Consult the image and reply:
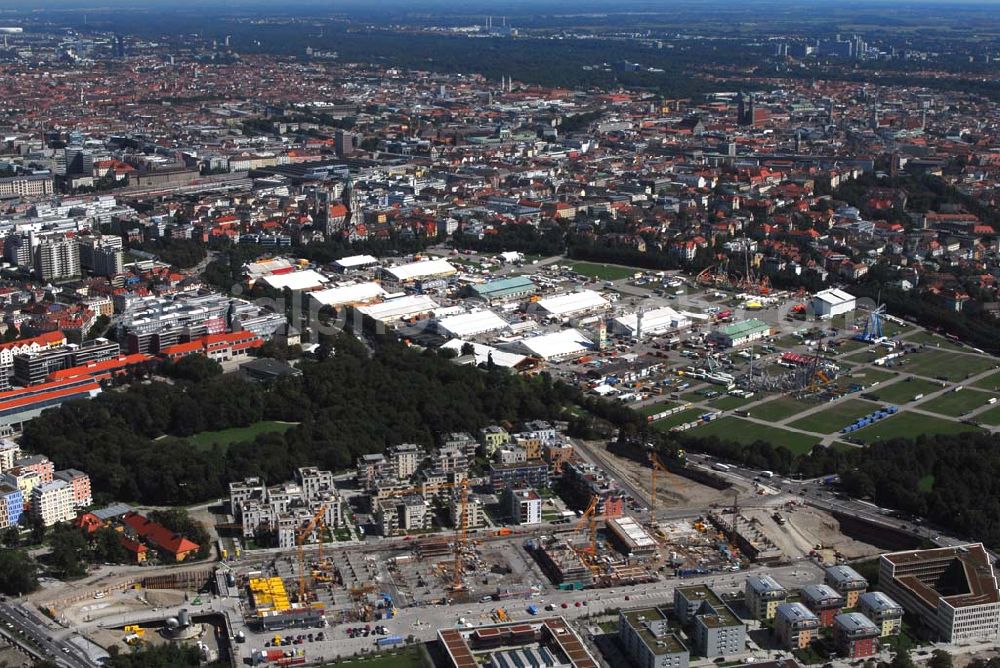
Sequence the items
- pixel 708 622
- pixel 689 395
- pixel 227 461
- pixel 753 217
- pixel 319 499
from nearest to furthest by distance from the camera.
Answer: pixel 708 622 < pixel 319 499 < pixel 227 461 < pixel 689 395 < pixel 753 217

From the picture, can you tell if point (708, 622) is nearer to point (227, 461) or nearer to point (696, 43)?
point (227, 461)

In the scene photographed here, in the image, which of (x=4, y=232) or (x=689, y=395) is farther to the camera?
(x=4, y=232)

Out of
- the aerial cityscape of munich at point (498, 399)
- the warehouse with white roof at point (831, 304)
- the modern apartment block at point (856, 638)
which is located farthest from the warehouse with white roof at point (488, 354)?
the modern apartment block at point (856, 638)

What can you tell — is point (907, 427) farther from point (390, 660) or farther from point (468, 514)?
point (390, 660)

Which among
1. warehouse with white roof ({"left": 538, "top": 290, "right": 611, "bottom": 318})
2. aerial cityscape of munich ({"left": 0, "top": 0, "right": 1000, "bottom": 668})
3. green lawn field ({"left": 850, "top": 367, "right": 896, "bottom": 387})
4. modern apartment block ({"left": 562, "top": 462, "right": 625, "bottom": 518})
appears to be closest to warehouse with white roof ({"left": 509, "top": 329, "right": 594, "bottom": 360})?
aerial cityscape of munich ({"left": 0, "top": 0, "right": 1000, "bottom": 668})

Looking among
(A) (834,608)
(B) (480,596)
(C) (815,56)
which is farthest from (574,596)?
→ (C) (815,56)

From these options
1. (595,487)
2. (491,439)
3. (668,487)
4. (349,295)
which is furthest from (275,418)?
(349,295)

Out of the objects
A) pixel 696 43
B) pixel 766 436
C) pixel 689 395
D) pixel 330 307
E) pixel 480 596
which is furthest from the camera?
pixel 696 43
